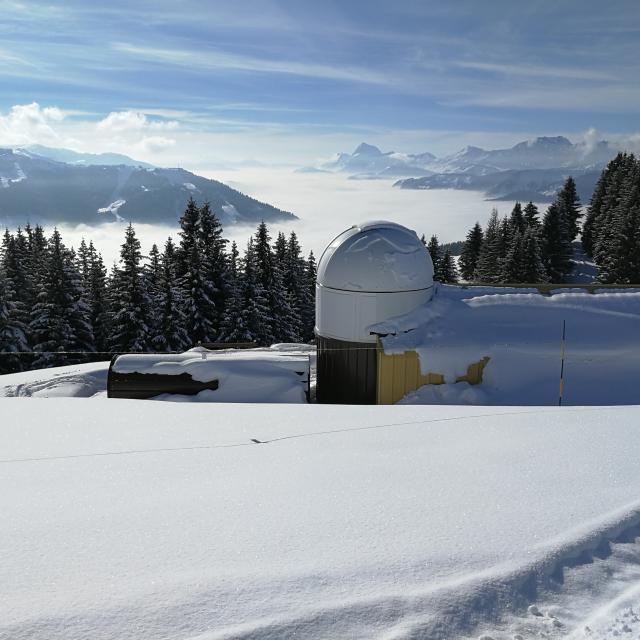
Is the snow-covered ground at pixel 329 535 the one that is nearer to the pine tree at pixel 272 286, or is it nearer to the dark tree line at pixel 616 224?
the pine tree at pixel 272 286

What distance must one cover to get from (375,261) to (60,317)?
90.9 ft

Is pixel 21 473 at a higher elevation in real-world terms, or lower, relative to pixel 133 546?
lower

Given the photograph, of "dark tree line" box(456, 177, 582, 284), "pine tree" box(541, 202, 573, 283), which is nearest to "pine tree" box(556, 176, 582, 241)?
"dark tree line" box(456, 177, 582, 284)

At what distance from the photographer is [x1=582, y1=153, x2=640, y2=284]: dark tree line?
140 ft

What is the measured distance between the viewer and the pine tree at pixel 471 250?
197 feet

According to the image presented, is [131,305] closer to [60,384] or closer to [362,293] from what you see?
[60,384]

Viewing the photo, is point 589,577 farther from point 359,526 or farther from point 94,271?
point 94,271

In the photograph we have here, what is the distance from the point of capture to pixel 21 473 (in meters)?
5.82

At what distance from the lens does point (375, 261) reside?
1412cm

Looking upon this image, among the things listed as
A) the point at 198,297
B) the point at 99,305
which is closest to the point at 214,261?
the point at 198,297

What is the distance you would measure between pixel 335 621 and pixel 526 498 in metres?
2.32

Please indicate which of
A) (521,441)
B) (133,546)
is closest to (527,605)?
(133,546)

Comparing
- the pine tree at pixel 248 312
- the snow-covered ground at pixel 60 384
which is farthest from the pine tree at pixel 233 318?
the snow-covered ground at pixel 60 384

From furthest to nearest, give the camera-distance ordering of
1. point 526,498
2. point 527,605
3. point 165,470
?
point 165,470 < point 526,498 < point 527,605
